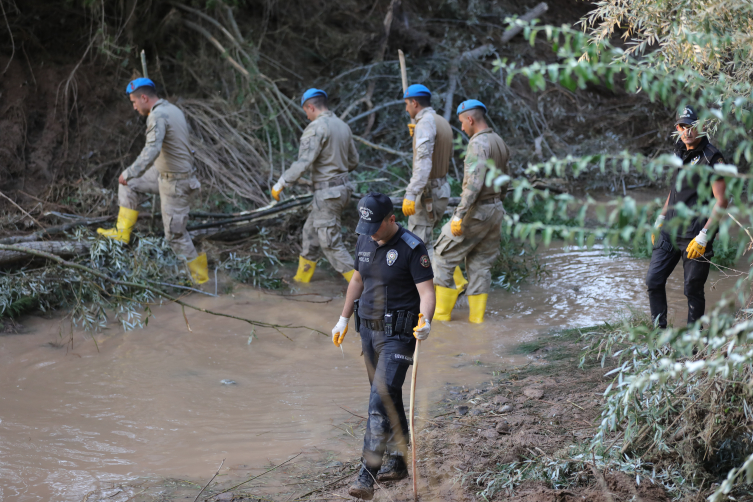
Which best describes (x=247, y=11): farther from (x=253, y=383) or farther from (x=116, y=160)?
(x=253, y=383)

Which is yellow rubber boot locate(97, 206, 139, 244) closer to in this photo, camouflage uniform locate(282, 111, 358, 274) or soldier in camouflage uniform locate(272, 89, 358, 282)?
soldier in camouflage uniform locate(272, 89, 358, 282)

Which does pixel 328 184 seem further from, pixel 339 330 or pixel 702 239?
pixel 702 239

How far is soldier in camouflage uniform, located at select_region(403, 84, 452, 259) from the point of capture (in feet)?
21.1

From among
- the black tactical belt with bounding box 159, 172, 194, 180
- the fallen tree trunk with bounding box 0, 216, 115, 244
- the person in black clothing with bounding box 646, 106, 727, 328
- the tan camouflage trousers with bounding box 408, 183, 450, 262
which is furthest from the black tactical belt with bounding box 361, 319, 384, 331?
the fallen tree trunk with bounding box 0, 216, 115, 244

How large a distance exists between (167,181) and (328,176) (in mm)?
1843

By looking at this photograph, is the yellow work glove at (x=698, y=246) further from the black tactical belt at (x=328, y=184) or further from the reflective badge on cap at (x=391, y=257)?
the black tactical belt at (x=328, y=184)

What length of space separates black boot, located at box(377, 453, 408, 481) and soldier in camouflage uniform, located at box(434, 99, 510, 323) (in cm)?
287

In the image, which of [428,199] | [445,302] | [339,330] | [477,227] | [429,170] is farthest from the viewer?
[428,199]

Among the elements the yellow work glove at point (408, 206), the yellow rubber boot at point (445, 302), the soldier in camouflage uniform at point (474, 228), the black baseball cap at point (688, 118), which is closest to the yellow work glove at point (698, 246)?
the black baseball cap at point (688, 118)

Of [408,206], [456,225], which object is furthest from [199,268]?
[456,225]

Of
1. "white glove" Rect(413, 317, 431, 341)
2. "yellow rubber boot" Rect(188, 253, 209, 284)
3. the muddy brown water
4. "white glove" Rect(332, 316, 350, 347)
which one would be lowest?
the muddy brown water

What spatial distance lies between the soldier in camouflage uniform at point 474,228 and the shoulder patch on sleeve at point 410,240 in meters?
2.19

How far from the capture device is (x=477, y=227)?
20.4 feet

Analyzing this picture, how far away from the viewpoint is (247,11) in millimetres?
11273
